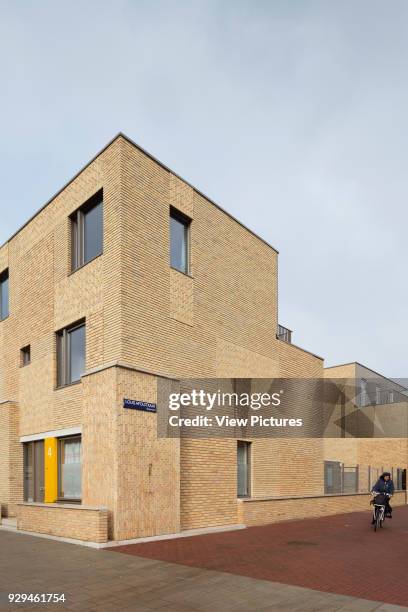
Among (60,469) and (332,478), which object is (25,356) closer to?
(60,469)

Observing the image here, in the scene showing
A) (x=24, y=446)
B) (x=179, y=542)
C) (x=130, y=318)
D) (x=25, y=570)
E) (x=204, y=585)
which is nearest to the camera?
(x=204, y=585)

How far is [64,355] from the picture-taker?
59.3 feet

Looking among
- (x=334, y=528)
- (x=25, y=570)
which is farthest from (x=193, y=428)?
(x=25, y=570)

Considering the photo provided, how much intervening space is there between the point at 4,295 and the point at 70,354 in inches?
267

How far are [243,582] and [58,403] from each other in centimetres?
958

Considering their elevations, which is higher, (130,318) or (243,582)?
(130,318)

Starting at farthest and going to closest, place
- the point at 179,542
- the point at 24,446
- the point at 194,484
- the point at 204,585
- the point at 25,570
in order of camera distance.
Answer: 1. the point at 24,446
2. the point at 194,484
3. the point at 179,542
4. the point at 25,570
5. the point at 204,585

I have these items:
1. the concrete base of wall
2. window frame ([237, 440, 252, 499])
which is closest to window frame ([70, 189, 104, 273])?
window frame ([237, 440, 252, 499])

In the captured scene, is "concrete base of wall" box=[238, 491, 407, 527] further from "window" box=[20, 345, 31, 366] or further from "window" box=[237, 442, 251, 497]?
"window" box=[20, 345, 31, 366]

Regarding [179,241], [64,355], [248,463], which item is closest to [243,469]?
[248,463]

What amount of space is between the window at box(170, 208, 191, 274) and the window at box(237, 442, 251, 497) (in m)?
6.38

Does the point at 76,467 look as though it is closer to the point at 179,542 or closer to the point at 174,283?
the point at 179,542

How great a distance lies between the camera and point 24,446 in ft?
65.4

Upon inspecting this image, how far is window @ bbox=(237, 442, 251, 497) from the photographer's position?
19.8 meters
